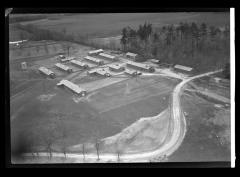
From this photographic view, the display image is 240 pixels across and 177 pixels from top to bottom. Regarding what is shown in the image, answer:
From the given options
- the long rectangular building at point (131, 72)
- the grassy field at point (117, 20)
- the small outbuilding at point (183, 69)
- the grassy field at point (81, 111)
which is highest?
the grassy field at point (117, 20)

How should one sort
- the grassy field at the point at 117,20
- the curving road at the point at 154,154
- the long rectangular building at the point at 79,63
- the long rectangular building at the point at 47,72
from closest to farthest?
the curving road at the point at 154,154, the grassy field at the point at 117,20, the long rectangular building at the point at 47,72, the long rectangular building at the point at 79,63

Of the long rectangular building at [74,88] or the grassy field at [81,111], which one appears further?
the long rectangular building at [74,88]

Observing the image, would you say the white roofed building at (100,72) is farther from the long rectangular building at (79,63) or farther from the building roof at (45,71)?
the building roof at (45,71)

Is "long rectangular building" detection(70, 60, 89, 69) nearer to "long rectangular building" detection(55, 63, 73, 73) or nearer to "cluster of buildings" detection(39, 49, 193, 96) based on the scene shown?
"cluster of buildings" detection(39, 49, 193, 96)

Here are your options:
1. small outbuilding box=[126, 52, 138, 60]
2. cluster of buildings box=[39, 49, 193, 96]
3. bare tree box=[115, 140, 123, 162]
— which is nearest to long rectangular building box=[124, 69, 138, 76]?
cluster of buildings box=[39, 49, 193, 96]

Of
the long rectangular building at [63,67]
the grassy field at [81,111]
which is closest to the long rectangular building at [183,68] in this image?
the grassy field at [81,111]

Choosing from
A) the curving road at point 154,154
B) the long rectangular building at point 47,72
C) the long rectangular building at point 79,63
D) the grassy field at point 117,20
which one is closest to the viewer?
the curving road at point 154,154

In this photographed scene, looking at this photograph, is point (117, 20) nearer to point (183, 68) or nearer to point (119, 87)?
point (119, 87)
